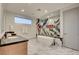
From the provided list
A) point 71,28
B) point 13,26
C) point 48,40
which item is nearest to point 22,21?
point 13,26

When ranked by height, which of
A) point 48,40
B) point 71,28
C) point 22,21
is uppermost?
point 22,21

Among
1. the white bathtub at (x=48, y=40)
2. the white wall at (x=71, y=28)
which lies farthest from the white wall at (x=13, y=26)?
the white wall at (x=71, y=28)

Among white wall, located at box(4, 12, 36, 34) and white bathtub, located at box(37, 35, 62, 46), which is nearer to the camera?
white wall, located at box(4, 12, 36, 34)

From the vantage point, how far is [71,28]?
2.21 metres

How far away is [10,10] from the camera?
5.83 ft

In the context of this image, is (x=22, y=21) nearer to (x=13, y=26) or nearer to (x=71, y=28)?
(x=13, y=26)

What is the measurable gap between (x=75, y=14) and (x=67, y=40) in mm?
683

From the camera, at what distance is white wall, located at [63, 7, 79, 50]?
203 cm

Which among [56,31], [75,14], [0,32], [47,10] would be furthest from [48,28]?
[0,32]

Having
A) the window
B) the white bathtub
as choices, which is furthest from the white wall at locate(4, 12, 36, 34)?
the white bathtub

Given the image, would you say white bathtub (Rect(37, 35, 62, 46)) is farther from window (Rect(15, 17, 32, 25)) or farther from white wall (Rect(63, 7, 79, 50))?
window (Rect(15, 17, 32, 25))

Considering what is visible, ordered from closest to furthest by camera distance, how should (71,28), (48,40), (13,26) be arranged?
1. (13,26)
2. (48,40)
3. (71,28)

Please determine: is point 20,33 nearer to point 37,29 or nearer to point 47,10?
point 37,29
